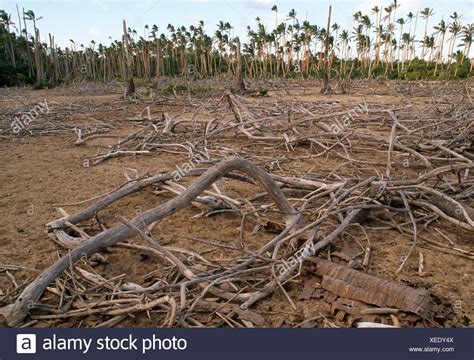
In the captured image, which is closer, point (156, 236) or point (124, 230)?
point (124, 230)

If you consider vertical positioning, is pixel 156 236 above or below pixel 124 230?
below

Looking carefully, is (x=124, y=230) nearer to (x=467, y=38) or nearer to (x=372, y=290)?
(x=372, y=290)

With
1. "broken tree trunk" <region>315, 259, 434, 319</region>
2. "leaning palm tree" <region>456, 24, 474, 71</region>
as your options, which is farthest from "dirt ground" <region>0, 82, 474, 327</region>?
"leaning palm tree" <region>456, 24, 474, 71</region>

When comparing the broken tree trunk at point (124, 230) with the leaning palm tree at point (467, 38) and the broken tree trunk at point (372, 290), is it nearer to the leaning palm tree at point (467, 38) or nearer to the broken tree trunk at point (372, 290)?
the broken tree trunk at point (372, 290)

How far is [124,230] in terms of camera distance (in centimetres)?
263

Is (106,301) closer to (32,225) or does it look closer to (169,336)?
(169,336)

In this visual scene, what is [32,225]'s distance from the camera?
361 centimetres

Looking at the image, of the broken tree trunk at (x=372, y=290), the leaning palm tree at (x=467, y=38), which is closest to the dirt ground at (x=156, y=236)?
the broken tree trunk at (x=372, y=290)

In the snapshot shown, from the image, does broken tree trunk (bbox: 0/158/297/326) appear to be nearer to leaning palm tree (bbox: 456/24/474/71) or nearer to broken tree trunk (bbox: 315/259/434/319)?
broken tree trunk (bbox: 315/259/434/319)

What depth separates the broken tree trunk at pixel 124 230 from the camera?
7.41ft

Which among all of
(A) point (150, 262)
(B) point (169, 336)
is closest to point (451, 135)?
(A) point (150, 262)

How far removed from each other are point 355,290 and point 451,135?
15.0 ft

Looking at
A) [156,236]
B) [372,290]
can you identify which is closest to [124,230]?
[156,236]

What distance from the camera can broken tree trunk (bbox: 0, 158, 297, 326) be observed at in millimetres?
2258
